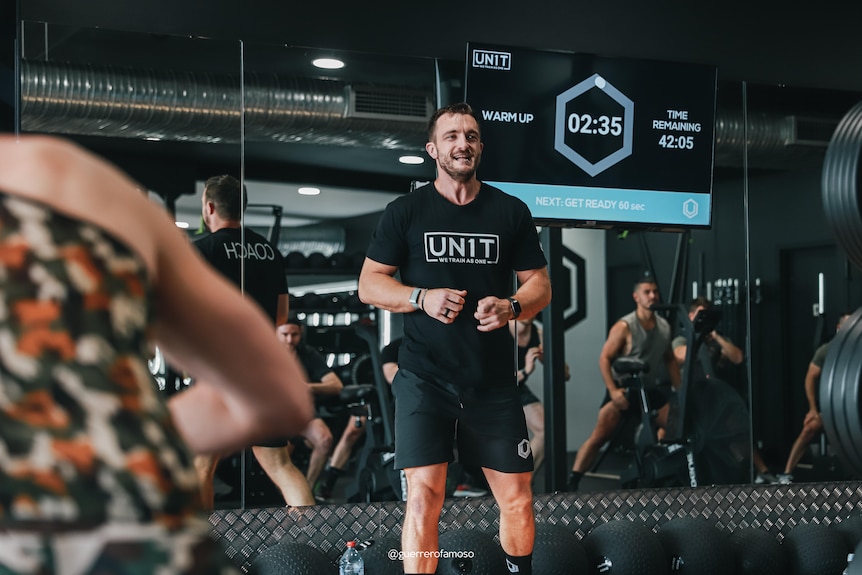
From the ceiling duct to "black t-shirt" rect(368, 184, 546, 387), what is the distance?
4.97 ft

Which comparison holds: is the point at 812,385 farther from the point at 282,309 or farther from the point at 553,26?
the point at 282,309

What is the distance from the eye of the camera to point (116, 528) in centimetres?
85

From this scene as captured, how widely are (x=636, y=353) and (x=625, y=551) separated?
1.57m

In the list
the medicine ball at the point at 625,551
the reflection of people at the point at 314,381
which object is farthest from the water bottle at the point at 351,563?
the medicine ball at the point at 625,551

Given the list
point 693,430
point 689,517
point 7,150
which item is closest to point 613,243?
point 693,430

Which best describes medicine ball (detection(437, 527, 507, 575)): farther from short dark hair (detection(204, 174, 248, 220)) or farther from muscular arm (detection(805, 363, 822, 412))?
muscular arm (detection(805, 363, 822, 412))

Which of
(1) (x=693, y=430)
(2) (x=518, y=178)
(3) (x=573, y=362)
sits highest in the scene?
(2) (x=518, y=178)

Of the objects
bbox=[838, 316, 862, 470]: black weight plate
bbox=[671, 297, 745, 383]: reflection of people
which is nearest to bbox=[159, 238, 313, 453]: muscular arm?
bbox=[838, 316, 862, 470]: black weight plate

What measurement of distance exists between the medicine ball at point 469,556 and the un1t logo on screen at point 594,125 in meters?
1.81

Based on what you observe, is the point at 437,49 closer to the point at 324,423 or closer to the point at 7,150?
the point at 324,423

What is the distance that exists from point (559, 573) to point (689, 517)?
951 millimetres

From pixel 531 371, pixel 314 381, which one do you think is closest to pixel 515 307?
pixel 314 381

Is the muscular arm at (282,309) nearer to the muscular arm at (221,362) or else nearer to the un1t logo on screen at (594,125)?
the un1t logo on screen at (594,125)

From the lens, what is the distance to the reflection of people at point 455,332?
3689mm
